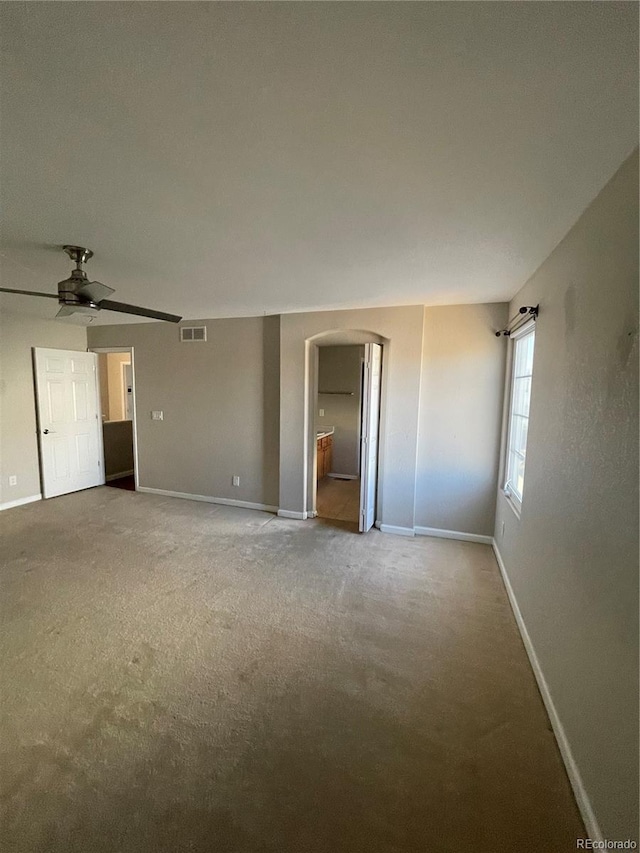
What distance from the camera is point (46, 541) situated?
346cm

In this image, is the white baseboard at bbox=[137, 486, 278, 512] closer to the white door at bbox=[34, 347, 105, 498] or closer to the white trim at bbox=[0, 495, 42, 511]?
the white door at bbox=[34, 347, 105, 498]

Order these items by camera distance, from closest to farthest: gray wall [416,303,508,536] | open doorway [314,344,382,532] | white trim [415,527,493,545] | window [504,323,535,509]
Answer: window [504,323,535,509] < gray wall [416,303,508,536] < white trim [415,527,493,545] < open doorway [314,344,382,532]

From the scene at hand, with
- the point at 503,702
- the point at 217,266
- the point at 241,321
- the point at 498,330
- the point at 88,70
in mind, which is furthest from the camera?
the point at 241,321

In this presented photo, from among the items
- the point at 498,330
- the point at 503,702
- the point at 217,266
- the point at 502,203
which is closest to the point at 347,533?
the point at 503,702

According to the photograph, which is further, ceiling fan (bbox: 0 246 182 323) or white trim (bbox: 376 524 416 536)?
white trim (bbox: 376 524 416 536)

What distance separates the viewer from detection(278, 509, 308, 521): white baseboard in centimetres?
419

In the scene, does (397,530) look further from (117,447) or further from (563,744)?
(117,447)

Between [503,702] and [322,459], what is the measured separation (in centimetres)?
431

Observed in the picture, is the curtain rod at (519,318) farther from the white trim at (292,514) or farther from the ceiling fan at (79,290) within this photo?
the white trim at (292,514)

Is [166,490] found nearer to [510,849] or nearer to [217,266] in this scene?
[217,266]

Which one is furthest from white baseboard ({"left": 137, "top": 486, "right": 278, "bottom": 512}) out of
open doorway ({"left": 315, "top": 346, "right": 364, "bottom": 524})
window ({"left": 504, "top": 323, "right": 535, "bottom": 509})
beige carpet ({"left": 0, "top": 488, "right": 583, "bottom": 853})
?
window ({"left": 504, "top": 323, "right": 535, "bottom": 509})

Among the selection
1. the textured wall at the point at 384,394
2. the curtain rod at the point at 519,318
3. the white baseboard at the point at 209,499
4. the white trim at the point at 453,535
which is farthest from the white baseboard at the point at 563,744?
the white baseboard at the point at 209,499

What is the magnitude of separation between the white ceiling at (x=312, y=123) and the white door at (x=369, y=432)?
1.56m

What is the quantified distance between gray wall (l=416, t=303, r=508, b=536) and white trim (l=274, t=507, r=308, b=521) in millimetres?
1416
